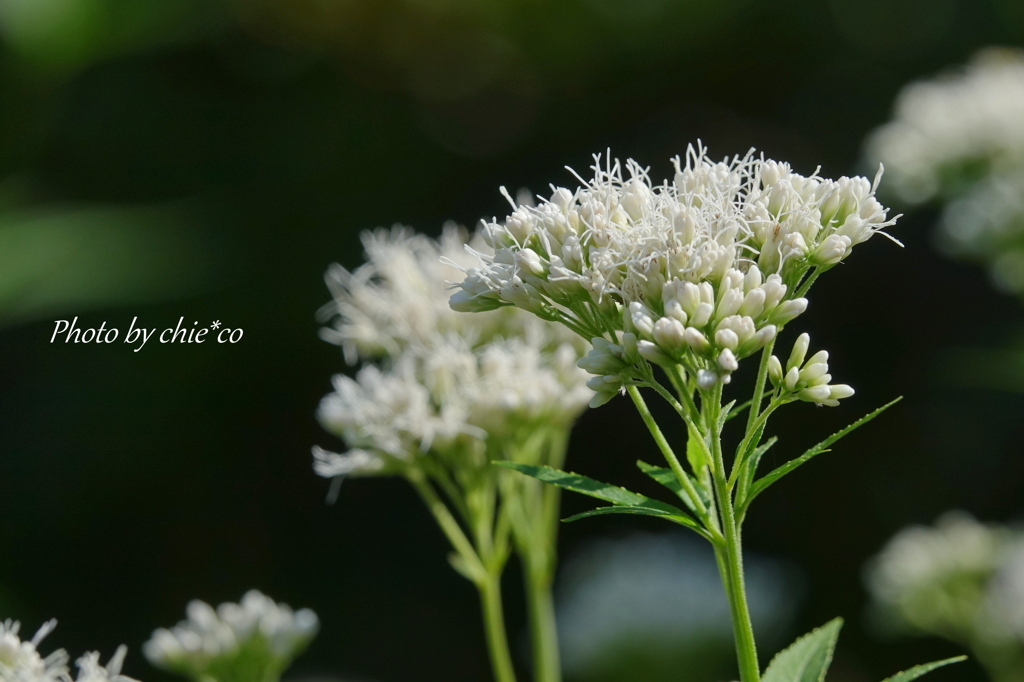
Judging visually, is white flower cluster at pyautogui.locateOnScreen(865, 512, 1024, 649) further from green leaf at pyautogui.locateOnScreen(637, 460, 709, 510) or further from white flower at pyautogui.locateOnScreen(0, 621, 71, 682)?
white flower at pyautogui.locateOnScreen(0, 621, 71, 682)

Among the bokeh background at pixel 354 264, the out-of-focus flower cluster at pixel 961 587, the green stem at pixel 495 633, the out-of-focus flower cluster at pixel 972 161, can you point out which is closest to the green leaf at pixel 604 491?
the green stem at pixel 495 633

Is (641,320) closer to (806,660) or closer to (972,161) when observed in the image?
(806,660)

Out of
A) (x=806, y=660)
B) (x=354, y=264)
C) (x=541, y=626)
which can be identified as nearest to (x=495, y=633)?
(x=541, y=626)

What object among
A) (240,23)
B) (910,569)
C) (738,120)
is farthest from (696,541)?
(240,23)

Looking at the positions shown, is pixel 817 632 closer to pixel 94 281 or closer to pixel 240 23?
pixel 94 281

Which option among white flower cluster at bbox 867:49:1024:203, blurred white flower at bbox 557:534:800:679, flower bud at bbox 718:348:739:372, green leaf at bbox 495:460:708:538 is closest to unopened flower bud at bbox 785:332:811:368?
flower bud at bbox 718:348:739:372

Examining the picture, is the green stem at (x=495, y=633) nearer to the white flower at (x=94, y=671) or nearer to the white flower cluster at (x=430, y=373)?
the white flower cluster at (x=430, y=373)
